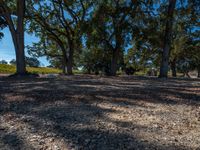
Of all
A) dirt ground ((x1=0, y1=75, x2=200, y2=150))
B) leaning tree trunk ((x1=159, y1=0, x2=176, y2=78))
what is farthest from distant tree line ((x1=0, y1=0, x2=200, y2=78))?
dirt ground ((x1=0, y1=75, x2=200, y2=150))

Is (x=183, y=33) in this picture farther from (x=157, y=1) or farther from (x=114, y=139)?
(x=114, y=139)

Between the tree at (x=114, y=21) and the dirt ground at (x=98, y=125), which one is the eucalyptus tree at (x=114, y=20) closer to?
the tree at (x=114, y=21)

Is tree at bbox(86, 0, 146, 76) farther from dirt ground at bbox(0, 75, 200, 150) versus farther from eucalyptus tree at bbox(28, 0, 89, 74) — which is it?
dirt ground at bbox(0, 75, 200, 150)

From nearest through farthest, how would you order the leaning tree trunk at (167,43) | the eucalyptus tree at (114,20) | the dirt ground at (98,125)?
the dirt ground at (98,125) < the leaning tree trunk at (167,43) < the eucalyptus tree at (114,20)

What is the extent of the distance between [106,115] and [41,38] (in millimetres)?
17646

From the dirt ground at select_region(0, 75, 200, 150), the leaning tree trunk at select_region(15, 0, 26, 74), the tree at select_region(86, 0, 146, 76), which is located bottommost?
the dirt ground at select_region(0, 75, 200, 150)

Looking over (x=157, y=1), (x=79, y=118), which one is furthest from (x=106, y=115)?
(x=157, y=1)

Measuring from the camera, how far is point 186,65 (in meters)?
29.8

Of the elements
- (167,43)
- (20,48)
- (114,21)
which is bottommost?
(20,48)

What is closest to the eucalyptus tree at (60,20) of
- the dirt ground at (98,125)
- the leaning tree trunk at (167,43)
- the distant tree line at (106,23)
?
the distant tree line at (106,23)

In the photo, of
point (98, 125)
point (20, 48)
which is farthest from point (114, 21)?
point (98, 125)

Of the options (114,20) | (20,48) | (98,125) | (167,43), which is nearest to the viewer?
(98,125)

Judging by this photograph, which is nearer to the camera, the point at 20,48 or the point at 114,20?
the point at 20,48

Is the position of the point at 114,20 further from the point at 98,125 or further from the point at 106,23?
the point at 98,125
